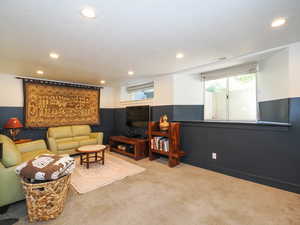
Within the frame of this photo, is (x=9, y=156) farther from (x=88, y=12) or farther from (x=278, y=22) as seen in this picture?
(x=278, y=22)

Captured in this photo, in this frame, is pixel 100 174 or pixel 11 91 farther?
pixel 11 91

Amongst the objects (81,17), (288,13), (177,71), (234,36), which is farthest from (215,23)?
(177,71)

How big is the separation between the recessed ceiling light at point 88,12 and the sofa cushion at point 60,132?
3.53 m

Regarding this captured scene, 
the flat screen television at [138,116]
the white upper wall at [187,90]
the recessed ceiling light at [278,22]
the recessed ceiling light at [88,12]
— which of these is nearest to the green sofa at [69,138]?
the flat screen television at [138,116]

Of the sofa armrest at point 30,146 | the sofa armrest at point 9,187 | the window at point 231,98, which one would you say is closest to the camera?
the sofa armrest at point 9,187

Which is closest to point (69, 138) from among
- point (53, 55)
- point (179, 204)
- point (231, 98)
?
point (53, 55)

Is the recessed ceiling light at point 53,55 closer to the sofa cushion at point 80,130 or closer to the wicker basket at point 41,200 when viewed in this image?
the wicker basket at point 41,200

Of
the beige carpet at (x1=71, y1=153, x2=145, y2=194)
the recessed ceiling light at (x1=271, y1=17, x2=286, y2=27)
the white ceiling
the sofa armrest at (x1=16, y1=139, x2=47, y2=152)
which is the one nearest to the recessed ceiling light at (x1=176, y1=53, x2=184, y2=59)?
the white ceiling

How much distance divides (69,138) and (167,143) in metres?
2.89

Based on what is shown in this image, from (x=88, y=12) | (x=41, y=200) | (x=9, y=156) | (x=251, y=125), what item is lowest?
(x=41, y=200)

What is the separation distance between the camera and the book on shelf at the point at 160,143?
333cm

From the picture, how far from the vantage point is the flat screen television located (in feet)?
13.4

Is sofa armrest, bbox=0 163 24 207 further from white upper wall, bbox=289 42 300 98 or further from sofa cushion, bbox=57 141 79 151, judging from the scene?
white upper wall, bbox=289 42 300 98

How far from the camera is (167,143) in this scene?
10.8ft
